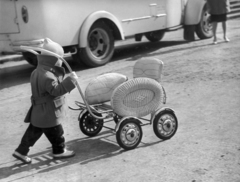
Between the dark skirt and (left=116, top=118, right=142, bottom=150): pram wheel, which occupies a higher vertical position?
the dark skirt

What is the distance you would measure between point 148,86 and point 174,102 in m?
1.87

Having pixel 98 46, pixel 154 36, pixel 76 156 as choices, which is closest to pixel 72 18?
pixel 98 46

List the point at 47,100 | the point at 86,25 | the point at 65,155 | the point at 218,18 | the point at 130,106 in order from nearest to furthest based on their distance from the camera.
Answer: the point at 47,100 < the point at 65,155 < the point at 130,106 < the point at 86,25 < the point at 218,18

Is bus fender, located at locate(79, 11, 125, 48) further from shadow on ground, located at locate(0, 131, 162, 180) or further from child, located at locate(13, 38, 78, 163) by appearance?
child, located at locate(13, 38, 78, 163)

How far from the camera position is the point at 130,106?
5078 mm

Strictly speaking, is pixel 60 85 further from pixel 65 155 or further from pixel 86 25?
pixel 86 25

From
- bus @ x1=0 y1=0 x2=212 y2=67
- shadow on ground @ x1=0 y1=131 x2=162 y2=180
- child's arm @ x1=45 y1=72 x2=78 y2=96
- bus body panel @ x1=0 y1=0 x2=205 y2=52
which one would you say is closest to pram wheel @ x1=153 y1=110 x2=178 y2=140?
shadow on ground @ x1=0 y1=131 x2=162 y2=180

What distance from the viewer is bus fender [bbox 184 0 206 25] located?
11781mm

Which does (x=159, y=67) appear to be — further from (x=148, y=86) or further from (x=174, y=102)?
(x=174, y=102)

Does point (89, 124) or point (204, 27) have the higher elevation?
point (204, 27)

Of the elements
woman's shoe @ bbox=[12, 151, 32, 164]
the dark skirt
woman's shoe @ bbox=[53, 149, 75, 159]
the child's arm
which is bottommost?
woman's shoe @ bbox=[53, 149, 75, 159]

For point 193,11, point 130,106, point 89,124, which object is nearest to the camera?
point 130,106

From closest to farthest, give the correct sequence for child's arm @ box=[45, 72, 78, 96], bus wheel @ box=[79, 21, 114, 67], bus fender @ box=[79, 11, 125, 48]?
1. child's arm @ box=[45, 72, 78, 96]
2. bus fender @ box=[79, 11, 125, 48]
3. bus wheel @ box=[79, 21, 114, 67]

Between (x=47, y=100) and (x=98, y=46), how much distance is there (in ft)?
17.9
